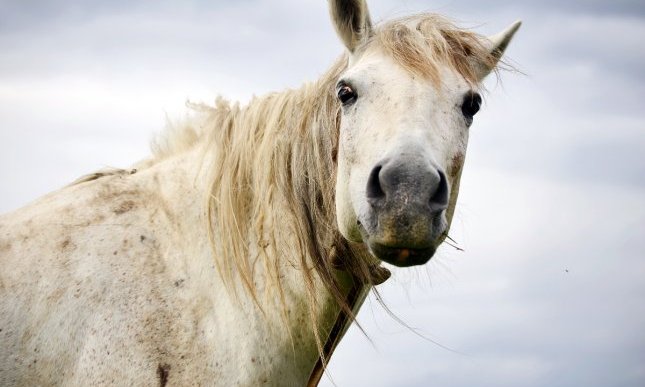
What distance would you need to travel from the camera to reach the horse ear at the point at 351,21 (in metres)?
4.69

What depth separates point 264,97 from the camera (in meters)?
5.05

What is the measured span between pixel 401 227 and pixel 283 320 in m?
1.09

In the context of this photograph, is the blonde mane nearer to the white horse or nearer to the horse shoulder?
the white horse

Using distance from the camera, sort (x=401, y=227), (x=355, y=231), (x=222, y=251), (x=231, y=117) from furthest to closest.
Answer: (x=231, y=117) → (x=222, y=251) → (x=355, y=231) → (x=401, y=227)

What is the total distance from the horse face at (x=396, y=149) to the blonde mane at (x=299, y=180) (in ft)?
0.52

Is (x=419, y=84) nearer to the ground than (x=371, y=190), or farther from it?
farther from it

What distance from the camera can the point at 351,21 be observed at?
471 centimetres

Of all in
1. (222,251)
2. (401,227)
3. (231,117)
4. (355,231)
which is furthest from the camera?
(231,117)

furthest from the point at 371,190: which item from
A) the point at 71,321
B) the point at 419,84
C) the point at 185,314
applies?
the point at 71,321

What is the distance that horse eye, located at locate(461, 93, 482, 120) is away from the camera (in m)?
4.32

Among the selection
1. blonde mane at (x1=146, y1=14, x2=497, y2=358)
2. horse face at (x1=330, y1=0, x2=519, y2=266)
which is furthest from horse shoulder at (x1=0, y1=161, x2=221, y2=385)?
horse face at (x1=330, y1=0, x2=519, y2=266)

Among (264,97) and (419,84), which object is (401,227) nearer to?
(419,84)

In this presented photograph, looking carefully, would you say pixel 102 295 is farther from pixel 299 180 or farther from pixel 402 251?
pixel 402 251

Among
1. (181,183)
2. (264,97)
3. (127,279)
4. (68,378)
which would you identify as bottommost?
(68,378)
